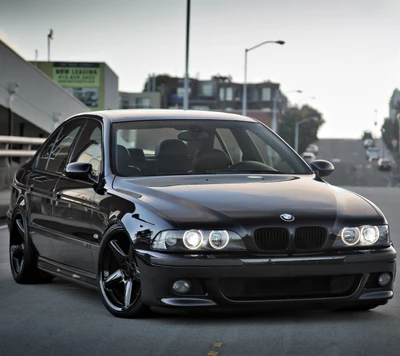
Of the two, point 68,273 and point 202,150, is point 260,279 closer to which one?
point 202,150

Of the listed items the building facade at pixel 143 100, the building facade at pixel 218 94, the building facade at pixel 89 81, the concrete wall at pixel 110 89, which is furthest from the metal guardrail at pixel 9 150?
the building facade at pixel 218 94

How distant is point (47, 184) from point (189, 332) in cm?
280

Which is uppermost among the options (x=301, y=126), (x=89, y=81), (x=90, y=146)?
(x=89, y=81)

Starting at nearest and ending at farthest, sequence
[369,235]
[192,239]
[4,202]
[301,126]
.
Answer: [192,239]
[369,235]
[4,202]
[301,126]

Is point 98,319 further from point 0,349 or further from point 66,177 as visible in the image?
point 66,177

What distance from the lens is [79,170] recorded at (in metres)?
8.54

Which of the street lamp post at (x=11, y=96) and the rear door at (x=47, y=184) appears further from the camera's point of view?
the street lamp post at (x=11, y=96)

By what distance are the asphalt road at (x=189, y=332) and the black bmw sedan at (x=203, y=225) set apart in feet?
0.50

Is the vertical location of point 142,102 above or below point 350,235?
below

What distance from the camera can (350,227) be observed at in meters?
7.45

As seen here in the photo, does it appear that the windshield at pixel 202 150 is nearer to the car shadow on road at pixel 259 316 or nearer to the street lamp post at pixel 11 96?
the car shadow on road at pixel 259 316

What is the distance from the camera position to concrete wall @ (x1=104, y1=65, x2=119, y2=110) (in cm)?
11036

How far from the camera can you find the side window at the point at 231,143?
9.28 m

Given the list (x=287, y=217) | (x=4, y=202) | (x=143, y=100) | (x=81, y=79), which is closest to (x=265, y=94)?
(x=143, y=100)
